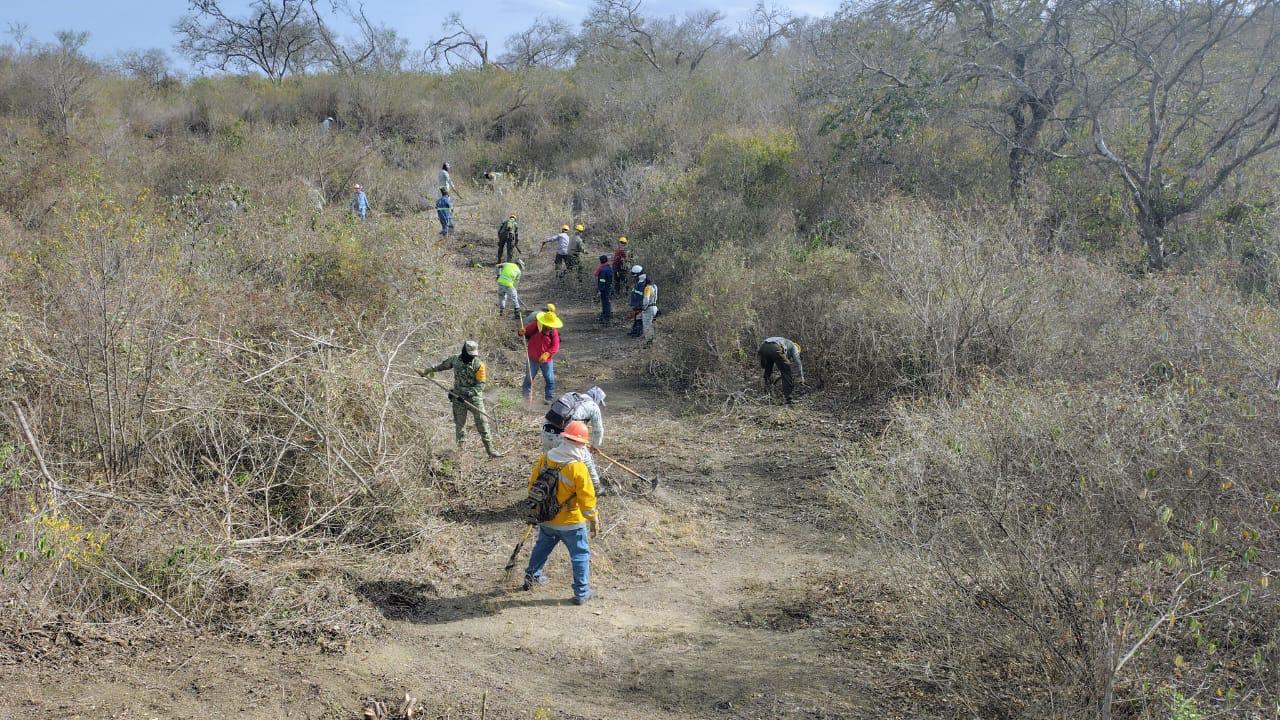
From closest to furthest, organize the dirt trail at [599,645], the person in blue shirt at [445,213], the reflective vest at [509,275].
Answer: the dirt trail at [599,645], the reflective vest at [509,275], the person in blue shirt at [445,213]

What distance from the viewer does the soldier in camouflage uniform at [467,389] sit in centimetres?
801

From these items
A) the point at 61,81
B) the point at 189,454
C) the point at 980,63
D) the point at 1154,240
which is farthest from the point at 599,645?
the point at 61,81

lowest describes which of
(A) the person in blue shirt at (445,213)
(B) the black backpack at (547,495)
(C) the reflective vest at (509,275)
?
(B) the black backpack at (547,495)

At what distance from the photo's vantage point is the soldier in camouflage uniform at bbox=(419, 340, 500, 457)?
8.01 m

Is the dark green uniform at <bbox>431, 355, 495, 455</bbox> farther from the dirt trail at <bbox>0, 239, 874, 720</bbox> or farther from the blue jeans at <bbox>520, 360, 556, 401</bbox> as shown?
the blue jeans at <bbox>520, 360, 556, 401</bbox>

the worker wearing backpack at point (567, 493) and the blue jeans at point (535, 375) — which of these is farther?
the blue jeans at point (535, 375)

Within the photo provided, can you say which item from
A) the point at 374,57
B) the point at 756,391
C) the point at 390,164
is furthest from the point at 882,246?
the point at 374,57

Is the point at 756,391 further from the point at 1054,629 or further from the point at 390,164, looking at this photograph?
the point at 390,164

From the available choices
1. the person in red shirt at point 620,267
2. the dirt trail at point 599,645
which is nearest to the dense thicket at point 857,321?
the dirt trail at point 599,645

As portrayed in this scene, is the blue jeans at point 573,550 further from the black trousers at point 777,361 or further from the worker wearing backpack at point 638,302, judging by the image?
the worker wearing backpack at point 638,302

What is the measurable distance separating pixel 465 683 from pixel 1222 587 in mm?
4077

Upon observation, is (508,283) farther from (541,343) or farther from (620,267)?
(541,343)

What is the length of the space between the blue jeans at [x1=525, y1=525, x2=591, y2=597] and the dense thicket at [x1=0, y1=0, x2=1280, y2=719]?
43.1 inches

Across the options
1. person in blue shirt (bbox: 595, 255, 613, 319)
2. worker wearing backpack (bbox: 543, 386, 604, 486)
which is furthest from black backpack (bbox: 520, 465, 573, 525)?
person in blue shirt (bbox: 595, 255, 613, 319)
